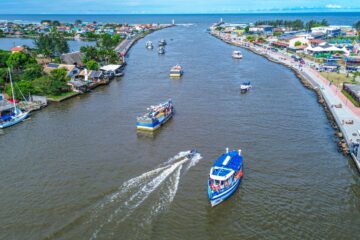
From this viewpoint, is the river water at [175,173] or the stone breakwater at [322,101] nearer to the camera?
the river water at [175,173]

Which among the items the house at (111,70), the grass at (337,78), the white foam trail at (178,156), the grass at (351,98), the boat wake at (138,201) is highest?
the grass at (337,78)

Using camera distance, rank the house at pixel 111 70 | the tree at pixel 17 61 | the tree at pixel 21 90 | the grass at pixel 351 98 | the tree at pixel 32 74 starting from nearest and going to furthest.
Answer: the grass at pixel 351 98
the tree at pixel 21 90
the tree at pixel 32 74
the tree at pixel 17 61
the house at pixel 111 70

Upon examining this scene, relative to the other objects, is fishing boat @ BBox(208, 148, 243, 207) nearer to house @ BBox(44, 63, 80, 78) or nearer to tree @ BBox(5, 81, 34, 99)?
tree @ BBox(5, 81, 34, 99)

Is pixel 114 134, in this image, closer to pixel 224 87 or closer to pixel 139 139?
pixel 139 139

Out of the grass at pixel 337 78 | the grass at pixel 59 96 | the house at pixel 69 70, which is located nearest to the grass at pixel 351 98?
the grass at pixel 337 78

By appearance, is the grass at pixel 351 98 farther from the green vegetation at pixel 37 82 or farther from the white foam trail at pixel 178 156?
the green vegetation at pixel 37 82

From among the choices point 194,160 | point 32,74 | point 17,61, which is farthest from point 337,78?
point 17,61

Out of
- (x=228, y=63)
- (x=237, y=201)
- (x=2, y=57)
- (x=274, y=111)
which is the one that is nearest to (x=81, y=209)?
(x=237, y=201)
